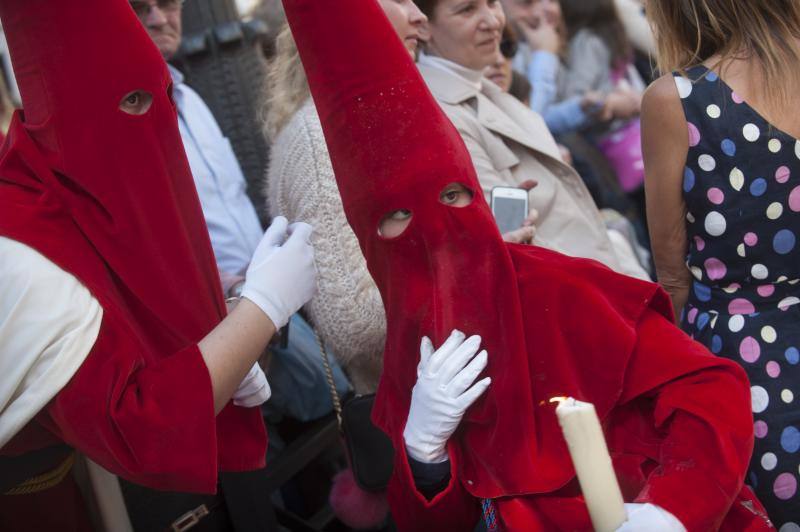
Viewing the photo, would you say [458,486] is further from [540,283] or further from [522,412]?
[540,283]

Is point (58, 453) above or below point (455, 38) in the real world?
below

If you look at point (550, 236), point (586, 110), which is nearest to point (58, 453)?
point (550, 236)

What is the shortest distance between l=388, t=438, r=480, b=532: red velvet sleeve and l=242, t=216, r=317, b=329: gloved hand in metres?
0.40

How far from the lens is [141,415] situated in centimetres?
154

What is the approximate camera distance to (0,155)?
72.6 inches

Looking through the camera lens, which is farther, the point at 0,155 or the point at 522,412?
the point at 0,155

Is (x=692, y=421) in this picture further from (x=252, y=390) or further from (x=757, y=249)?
(x=252, y=390)

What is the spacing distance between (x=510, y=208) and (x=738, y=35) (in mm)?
757

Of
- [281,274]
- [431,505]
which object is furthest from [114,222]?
[431,505]

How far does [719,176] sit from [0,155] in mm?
1602

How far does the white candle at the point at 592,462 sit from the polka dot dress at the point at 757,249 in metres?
0.88

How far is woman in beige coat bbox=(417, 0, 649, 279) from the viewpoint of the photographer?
8.46ft

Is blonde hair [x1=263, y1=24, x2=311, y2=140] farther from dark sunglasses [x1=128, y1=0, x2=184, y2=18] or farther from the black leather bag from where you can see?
the black leather bag

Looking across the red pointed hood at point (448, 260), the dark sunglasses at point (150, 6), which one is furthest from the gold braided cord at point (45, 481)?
the dark sunglasses at point (150, 6)
